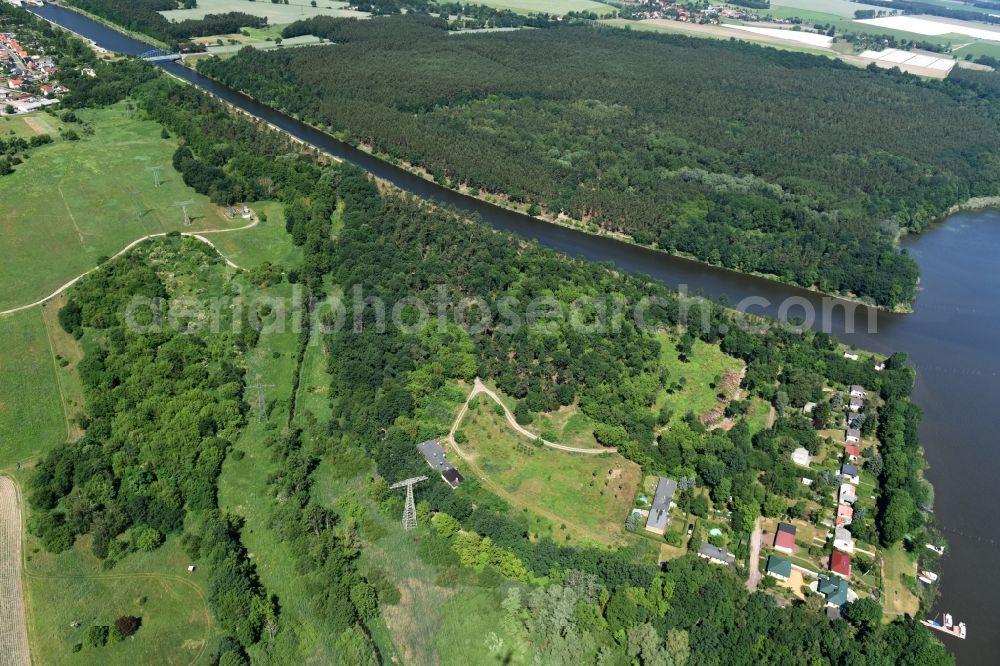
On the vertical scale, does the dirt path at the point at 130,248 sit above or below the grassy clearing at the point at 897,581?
below

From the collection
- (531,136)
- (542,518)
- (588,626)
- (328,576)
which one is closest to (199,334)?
(328,576)

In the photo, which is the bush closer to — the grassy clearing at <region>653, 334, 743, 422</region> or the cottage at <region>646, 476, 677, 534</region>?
the cottage at <region>646, 476, 677, 534</region>

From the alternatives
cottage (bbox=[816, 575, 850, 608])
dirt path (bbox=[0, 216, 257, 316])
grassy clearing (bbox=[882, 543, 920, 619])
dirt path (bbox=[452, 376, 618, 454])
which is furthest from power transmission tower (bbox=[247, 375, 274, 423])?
grassy clearing (bbox=[882, 543, 920, 619])

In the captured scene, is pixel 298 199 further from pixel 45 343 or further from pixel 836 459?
pixel 836 459

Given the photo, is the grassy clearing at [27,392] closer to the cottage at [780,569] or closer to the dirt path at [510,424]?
the dirt path at [510,424]

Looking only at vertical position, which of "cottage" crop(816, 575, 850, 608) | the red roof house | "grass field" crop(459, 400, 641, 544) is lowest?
"grass field" crop(459, 400, 641, 544)

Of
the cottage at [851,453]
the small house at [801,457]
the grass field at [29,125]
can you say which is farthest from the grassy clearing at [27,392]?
the cottage at [851,453]
